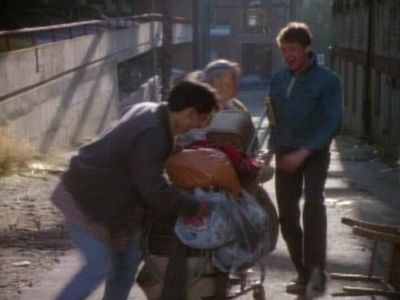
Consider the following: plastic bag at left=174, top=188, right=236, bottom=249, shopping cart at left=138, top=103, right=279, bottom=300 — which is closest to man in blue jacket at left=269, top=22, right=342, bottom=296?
shopping cart at left=138, top=103, right=279, bottom=300

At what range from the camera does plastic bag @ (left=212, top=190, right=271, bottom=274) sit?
5207 mm

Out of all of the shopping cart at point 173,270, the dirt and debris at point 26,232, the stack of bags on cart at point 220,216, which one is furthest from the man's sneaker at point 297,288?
the dirt and debris at point 26,232

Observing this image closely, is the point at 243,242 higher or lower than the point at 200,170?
lower

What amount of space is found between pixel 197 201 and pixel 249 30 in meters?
81.0

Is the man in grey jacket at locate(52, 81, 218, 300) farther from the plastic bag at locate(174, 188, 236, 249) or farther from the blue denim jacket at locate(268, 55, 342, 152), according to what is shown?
the blue denim jacket at locate(268, 55, 342, 152)

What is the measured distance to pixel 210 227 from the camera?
5.13 m

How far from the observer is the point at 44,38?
23312 millimetres

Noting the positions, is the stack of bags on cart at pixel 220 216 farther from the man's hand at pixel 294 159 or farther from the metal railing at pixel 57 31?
the metal railing at pixel 57 31

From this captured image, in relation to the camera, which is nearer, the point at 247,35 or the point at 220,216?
the point at 220,216

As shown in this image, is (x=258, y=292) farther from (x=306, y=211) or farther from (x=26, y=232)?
(x=26, y=232)

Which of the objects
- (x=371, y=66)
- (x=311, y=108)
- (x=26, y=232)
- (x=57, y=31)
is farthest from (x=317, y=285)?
(x=371, y=66)

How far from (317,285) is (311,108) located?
1096 millimetres

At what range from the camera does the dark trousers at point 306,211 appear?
695 cm

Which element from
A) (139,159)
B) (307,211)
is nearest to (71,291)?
(139,159)
